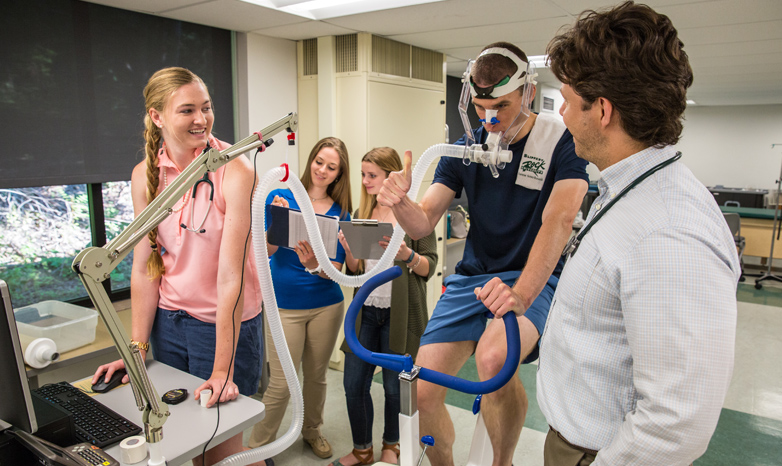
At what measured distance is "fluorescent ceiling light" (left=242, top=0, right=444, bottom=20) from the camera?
263 centimetres

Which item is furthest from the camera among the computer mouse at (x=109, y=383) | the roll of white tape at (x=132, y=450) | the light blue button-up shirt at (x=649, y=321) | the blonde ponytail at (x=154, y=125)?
the blonde ponytail at (x=154, y=125)

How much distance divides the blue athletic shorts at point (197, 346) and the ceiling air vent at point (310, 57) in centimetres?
229

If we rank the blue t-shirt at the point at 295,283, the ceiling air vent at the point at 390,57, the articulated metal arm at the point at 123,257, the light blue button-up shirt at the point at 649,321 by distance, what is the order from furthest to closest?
1. the ceiling air vent at the point at 390,57
2. the blue t-shirt at the point at 295,283
3. the articulated metal arm at the point at 123,257
4. the light blue button-up shirt at the point at 649,321

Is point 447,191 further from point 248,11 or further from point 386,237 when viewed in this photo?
point 248,11

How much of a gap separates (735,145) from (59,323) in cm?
1112

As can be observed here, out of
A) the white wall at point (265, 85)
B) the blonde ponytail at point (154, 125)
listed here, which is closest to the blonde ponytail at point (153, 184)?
the blonde ponytail at point (154, 125)

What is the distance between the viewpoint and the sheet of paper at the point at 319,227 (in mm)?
2158

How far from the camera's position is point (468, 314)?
1734mm

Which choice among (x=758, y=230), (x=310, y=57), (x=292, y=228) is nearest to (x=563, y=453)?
(x=292, y=228)

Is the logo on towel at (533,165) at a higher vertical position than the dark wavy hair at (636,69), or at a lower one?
lower

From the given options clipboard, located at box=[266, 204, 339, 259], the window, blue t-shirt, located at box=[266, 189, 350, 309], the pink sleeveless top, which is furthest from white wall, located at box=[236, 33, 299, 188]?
the pink sleeveless top

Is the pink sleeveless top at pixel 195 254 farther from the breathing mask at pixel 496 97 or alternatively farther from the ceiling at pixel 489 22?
the ceiling at pixel 489 22

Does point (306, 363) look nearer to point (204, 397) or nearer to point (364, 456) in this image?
point (364, 456)

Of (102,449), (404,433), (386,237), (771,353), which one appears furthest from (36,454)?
(771,353)
